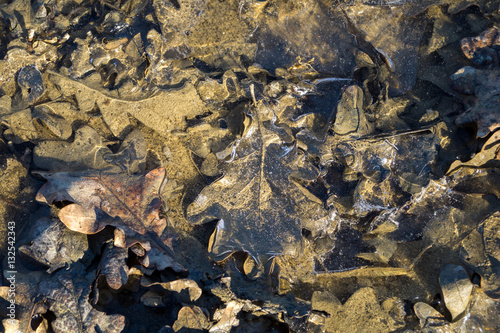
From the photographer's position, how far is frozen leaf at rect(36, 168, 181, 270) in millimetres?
2609

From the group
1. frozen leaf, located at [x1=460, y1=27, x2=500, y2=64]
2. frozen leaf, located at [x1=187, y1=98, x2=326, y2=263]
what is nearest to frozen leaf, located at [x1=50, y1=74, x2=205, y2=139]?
frozen leaf, located at [x1=187, y1=98, x2=326, y2=263]

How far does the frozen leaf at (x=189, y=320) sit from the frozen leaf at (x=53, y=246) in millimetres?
878

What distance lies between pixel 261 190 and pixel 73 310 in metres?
1.57

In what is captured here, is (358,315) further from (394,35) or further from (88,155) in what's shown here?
(88,155)

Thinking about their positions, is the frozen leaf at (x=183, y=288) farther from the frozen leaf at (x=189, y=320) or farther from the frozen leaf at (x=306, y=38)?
the frozen leaf at (x=306, y=38)

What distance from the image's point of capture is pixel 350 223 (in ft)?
9.62

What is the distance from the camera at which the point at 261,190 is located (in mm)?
2809

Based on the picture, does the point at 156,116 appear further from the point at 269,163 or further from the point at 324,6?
the point at 324,6

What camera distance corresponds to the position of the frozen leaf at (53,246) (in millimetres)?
2572

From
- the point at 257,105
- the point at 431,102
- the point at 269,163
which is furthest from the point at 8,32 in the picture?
the point at 431,102

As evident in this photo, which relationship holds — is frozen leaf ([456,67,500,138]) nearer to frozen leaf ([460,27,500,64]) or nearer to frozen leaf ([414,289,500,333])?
frozen leaf ([460,27,500,64])

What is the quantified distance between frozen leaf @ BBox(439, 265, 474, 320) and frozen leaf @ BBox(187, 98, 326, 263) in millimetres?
1069

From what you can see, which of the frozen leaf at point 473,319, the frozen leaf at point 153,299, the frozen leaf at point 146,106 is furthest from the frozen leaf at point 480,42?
the frozen leaf at point 153,299

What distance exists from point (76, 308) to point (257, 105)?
1.96 meters
